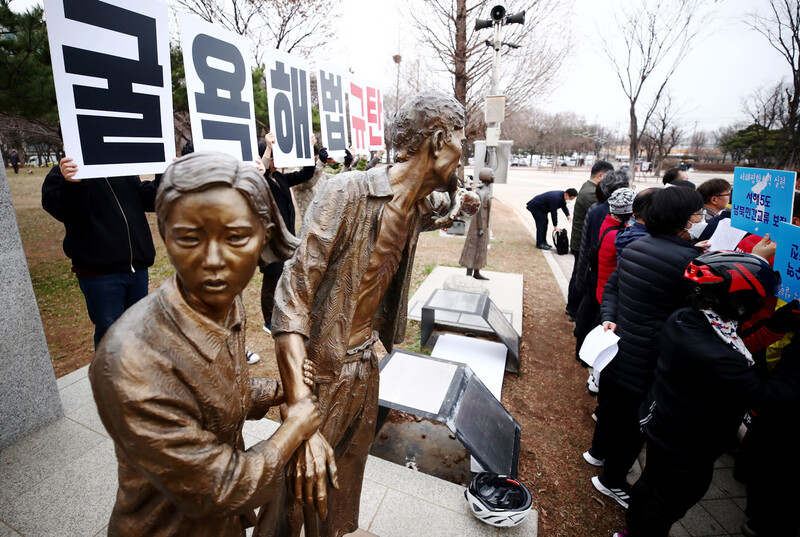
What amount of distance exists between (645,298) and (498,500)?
1.66 metres

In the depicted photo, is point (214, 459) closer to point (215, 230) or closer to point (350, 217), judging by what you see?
point (215, 230)

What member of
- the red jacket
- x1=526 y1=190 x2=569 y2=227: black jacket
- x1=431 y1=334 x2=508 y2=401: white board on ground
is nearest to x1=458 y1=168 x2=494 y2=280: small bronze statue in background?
x1=431 y1=334 x2=508 y2=401: white board on ground

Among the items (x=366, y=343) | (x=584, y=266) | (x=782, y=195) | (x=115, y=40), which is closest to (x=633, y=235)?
(x=782, y=195)

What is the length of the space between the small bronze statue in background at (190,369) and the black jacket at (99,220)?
2.47m

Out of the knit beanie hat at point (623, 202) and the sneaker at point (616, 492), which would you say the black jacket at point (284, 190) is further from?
the sneaker at point (616, 492)

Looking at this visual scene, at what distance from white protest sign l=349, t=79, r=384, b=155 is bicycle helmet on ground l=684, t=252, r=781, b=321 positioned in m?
4.21

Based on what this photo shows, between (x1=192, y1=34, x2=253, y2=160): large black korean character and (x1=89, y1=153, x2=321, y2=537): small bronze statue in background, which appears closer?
(x1=89, y1=153, x2=321, y2=537): small bronze statue in background

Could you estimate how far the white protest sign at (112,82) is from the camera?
2148 mm

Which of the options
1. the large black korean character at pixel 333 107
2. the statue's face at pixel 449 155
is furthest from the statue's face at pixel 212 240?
the large black korean character at pixel 333 107

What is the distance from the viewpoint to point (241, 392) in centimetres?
103

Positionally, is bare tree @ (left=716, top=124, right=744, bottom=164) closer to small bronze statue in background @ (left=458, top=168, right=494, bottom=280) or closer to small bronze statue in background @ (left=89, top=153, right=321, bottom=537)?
small bronze statue in background @ (left=458, top=168, right=494, bottom=280)

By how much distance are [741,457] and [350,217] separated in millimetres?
3696

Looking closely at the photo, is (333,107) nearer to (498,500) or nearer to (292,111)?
(292,111)

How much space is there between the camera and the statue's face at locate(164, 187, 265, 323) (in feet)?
2.53
